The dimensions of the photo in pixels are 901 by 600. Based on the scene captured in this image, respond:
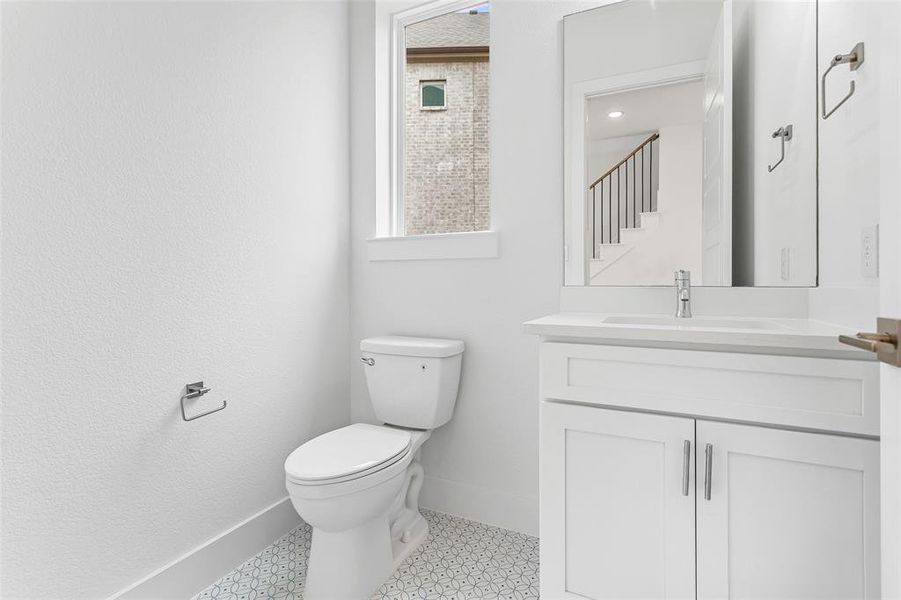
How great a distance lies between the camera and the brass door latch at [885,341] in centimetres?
64

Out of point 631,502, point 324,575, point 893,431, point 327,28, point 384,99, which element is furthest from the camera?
point 384,99

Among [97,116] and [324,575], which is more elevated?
[97,116]

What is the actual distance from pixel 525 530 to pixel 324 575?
31.4 inches

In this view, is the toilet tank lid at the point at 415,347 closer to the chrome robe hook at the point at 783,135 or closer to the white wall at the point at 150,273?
the white wall at the point at 150,273

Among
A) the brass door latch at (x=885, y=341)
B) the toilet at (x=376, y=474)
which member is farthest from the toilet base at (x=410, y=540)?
the brass door latch at (x=885, y=341)

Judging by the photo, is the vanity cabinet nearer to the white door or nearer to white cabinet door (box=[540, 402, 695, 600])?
white cabinet door (box=[540, 402, 695, 600])

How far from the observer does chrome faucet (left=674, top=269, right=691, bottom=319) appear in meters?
1.48

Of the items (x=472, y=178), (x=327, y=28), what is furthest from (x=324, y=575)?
(x=327, y=28)

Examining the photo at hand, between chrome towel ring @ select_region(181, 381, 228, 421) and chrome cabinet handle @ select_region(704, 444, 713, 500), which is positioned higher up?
chrome towel ring @ select_region(181, 381, 228, 421)

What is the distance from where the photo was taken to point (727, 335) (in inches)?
41.8

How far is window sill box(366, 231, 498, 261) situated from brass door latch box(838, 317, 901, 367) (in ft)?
4.15

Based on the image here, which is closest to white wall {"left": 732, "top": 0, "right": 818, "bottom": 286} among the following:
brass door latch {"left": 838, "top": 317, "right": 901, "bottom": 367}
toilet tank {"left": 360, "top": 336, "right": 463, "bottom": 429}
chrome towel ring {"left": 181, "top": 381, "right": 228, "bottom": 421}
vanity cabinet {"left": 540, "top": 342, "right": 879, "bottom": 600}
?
vanity cabinet {"left": 540, "top": 342, "right": 879, "bottom": 600}

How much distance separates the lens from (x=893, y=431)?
2.28 feet

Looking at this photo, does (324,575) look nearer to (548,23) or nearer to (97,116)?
(97,116)
